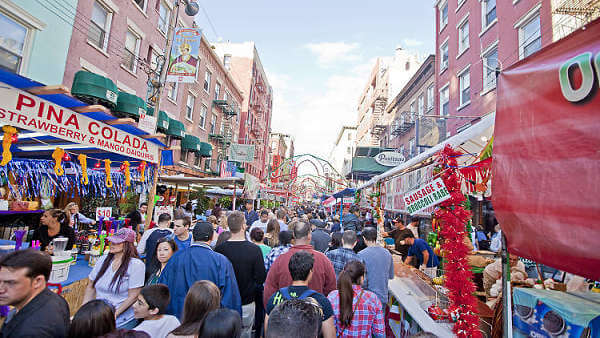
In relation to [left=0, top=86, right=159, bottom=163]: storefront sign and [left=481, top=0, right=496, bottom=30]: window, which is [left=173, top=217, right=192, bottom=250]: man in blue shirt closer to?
[left=0, top=86, right=159, bottom=163]: storefront sign

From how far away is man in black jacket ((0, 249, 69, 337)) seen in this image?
2.19 m

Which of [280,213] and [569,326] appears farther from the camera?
[280,213]

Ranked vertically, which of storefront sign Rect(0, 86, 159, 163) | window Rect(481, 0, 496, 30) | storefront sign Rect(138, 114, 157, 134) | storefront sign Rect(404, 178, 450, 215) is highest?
window Rect(481, 0, 496, 30)

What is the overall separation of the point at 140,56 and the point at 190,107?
21.9 ft

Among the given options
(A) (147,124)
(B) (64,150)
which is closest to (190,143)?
(A) (147,124)

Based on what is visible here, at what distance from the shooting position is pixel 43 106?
5.17 metres

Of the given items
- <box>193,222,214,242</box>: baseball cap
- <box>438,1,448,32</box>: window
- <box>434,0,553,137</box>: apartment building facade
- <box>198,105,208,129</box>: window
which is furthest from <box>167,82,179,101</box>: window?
<box>438,1,448,32</box>: window

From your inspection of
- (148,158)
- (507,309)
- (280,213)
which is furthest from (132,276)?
(280,213)

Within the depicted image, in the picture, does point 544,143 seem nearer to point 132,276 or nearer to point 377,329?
point 377,329

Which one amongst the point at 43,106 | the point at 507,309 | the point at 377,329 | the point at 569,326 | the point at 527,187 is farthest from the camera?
the point at 43,106

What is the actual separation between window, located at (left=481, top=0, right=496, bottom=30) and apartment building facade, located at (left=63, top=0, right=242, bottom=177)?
16.0 metres

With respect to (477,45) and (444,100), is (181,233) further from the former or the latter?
(444,100)

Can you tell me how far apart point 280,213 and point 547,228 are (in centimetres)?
795

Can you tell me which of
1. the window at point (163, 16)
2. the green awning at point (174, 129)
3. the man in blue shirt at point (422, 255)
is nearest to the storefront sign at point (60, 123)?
the man in blue shirt at point (422, 255)
